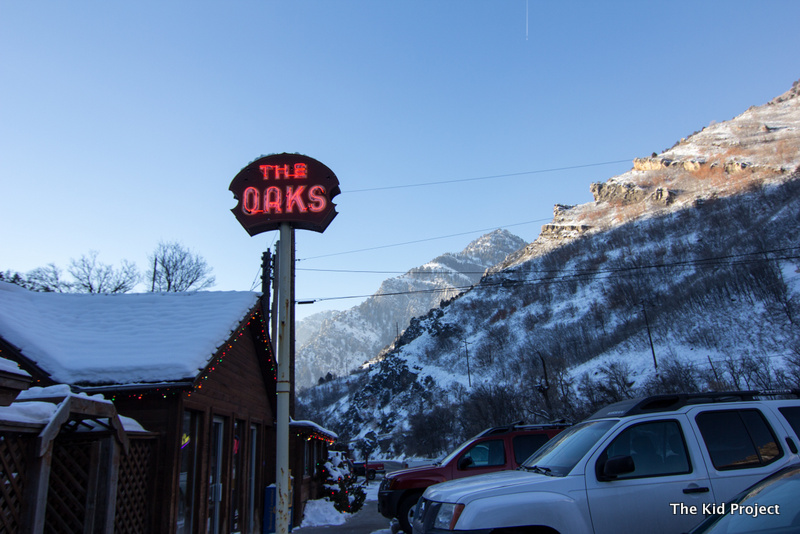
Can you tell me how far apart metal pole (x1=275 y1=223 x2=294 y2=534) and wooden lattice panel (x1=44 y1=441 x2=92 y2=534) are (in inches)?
83.0

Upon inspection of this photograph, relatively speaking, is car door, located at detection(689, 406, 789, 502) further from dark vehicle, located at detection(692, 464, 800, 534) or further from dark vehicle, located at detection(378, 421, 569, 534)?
dark vehicle, located at detection(378, 421, 569, 534)

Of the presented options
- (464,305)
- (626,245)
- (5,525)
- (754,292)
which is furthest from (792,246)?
(5,525)

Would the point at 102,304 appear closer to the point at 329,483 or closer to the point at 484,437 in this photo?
the point at 484,437

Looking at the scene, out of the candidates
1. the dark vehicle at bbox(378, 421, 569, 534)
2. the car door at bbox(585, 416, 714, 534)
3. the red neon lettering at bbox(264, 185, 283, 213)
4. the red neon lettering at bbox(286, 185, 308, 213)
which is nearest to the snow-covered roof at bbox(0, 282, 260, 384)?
the red neon lettering at bbox(264, 185, 283, 213)

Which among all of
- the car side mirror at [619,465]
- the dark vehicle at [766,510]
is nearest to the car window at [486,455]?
the car side mirror at [619,465]

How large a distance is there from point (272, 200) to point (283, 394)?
2.95m

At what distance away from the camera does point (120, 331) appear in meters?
9.34

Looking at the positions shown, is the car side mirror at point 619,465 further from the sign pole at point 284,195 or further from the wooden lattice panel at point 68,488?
the wooden lattice panel at point 68,488

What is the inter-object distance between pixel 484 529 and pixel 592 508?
1.00 metres

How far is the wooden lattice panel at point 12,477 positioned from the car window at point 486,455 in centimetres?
718

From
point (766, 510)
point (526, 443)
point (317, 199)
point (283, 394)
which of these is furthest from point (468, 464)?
point (766, 510)

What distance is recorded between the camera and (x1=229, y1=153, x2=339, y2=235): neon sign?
27.1ft

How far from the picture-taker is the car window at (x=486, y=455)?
33.8 feet

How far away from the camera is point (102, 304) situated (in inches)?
417
